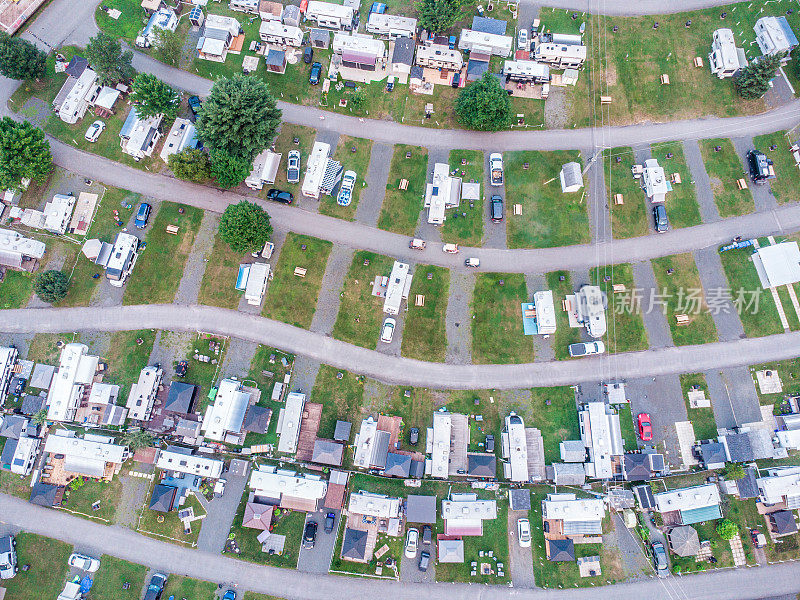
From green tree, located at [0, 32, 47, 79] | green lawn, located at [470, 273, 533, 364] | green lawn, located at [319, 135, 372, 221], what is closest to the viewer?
green tree, located at [0, 32, 47, 79]

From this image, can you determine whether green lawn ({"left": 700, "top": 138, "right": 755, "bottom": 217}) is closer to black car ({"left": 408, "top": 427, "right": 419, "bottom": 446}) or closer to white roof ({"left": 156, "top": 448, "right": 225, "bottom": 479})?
black car ({"left": 408, "top": 427, "right": 419, "bottom": 446})

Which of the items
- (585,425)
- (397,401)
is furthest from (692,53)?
(397,401)

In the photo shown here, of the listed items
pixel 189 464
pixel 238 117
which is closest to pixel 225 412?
pixel 189 464

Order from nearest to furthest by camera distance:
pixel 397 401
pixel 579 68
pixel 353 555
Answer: pixel 353 555 → pixel 397 401 → pixel 579 68

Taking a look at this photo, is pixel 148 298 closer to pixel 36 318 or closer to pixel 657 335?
pixel 36 318

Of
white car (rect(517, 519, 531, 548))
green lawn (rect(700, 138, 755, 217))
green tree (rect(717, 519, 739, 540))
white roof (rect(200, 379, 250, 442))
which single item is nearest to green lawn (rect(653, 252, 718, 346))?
green lawn (rect(700, 138, 755, 217))

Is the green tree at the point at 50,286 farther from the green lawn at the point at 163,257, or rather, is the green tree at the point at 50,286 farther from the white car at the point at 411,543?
the white car at the point at 411,543

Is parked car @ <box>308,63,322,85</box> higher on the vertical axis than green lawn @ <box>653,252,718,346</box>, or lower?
higher
